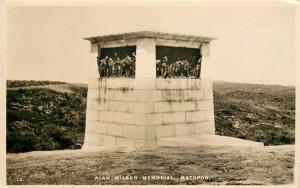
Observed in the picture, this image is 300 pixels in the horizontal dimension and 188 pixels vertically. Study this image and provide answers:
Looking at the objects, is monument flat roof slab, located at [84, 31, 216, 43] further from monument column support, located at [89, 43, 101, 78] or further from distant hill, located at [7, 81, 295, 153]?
distant hill, located at [7, 81, 295, 153]

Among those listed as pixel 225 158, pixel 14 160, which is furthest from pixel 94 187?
pixel 225 158

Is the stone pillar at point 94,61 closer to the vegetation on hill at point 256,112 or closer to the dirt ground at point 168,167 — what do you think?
the dirt ground at point 168,167

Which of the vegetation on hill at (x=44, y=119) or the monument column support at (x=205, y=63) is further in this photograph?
the monument column support at (x=205, y=63)

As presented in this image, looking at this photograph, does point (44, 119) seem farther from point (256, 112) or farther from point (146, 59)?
point (256, 112)

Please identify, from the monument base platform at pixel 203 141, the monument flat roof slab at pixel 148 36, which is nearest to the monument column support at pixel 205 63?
the monument flat roof slab at pixel 148 36

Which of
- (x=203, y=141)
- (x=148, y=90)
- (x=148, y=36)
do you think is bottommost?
(x=203, y=141)

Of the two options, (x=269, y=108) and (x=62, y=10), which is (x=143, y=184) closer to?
(x=269, y=108)

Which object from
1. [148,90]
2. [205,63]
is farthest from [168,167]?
[205,63]
